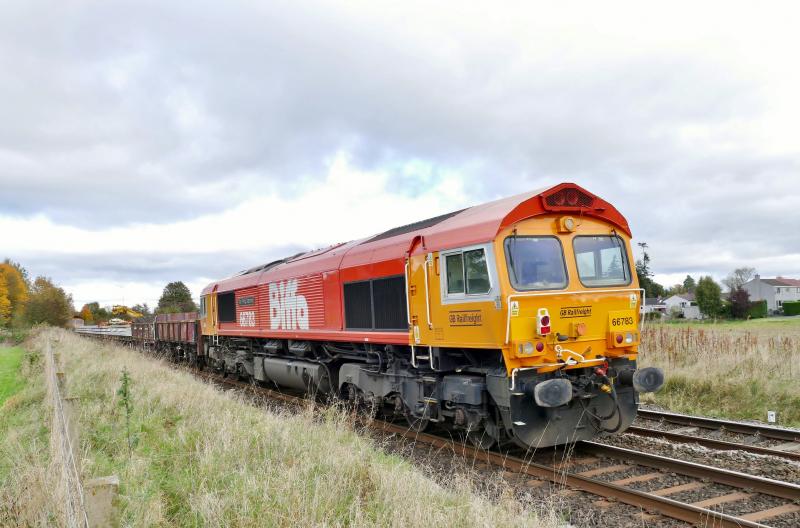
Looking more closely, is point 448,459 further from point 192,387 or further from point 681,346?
point 681,346

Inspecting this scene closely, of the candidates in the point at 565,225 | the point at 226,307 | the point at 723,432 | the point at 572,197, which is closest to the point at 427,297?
the point at 565,225

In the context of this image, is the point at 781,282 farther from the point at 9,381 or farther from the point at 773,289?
the point at 9,381

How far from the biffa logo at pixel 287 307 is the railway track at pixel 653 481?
205 inches

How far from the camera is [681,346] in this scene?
1438cm

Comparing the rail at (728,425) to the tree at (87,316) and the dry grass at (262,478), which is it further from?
the tree at (87,316)

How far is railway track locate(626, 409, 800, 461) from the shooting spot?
25.4ft

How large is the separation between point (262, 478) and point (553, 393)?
350 cm

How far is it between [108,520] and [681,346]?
13.8 m

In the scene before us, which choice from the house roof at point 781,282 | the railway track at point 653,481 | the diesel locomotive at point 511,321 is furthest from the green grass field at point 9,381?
the house roof at point 781,282

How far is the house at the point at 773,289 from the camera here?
92000mm

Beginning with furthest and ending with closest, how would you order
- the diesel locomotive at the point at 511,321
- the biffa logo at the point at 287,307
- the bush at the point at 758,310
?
the bush at the point at 758,310, the biffa logo at the point at 287,307, the diesel locomotive at the point at 511,321

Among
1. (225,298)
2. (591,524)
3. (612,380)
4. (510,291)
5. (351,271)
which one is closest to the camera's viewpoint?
(591,524)

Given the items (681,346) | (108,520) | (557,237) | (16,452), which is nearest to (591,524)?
(557,237)

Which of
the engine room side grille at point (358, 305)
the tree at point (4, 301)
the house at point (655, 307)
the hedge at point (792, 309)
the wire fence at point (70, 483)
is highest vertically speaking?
the tree at point (4, 301)
